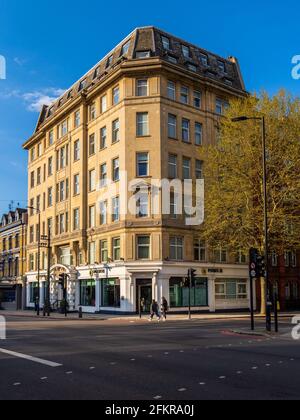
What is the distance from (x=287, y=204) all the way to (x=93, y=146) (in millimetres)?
20246

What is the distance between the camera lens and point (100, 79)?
1823 inches

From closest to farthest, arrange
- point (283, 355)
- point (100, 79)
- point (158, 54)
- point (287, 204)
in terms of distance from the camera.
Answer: point (283, 355) → point (287, 204) → point (158, 54) → point (100, 79)

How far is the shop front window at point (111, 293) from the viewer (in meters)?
40.6

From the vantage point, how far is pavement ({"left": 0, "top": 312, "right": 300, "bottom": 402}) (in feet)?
26.7

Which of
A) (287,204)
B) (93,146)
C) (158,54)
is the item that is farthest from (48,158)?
(287,204)

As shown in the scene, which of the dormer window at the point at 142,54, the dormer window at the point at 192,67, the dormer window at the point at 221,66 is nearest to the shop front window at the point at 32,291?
the dormer window at the point at 142,54

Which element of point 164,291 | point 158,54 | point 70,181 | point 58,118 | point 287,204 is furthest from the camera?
point 58,118

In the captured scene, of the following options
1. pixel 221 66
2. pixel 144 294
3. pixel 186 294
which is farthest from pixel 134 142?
pixel 221 66

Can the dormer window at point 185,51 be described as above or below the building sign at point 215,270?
above

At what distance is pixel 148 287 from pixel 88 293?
834 centimetres

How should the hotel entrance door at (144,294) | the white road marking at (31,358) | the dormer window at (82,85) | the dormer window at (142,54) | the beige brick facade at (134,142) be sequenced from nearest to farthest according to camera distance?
1. the white road marking at (31,358)
2. the hotel entrance door at (144,294)
3. the beige brick facade at (134,142)
4. the dormer window at (142,54)
5. the dormer window at (82,85)

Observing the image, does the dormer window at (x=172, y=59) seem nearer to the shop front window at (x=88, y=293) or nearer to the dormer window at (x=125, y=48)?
the dormer window at (x=125, y=48)

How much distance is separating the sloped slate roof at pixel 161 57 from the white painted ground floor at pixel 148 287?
17.8 metres
